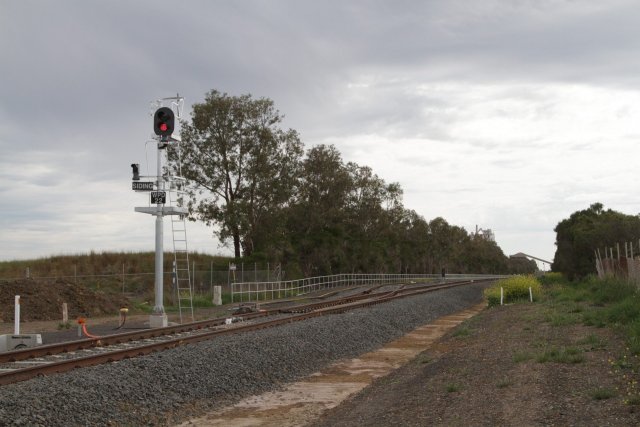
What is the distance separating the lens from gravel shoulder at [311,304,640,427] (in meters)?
8.79

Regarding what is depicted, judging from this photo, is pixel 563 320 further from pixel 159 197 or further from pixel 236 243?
pixel 236 243

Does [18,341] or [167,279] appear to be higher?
[167,279]

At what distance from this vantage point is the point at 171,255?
53.8 meters

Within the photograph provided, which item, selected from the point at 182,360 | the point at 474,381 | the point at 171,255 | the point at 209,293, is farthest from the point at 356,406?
the point at 171,255

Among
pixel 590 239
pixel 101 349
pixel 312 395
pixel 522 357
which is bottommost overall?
pixel 312 395

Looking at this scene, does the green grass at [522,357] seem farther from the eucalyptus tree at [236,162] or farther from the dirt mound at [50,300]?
the eucalyptus tree at [236,162]

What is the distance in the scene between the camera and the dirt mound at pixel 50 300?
27.8 metres

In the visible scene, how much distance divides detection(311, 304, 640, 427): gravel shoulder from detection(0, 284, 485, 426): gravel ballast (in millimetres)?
2359

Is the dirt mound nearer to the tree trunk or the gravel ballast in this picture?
the gravel ballast

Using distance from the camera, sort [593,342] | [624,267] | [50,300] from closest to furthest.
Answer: [593,342] → [624,267] → [50,300]

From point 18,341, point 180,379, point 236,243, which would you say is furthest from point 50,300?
point 236,243

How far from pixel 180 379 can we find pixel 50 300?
1943 cm

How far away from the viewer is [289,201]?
220 ft

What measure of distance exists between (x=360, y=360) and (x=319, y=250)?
176 feet
